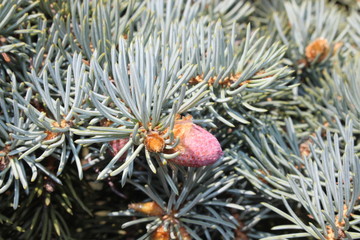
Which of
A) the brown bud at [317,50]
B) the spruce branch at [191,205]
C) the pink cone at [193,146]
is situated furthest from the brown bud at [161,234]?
the brown bud at [317,50]

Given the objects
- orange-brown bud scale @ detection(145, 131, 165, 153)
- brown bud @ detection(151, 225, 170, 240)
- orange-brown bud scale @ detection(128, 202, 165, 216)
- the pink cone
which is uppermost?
the pink cone

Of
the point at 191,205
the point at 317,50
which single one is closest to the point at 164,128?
the point at 191,205

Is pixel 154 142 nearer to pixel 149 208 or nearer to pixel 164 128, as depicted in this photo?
pixel 164 128

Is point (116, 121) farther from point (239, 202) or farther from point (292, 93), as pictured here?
point (292, 93)

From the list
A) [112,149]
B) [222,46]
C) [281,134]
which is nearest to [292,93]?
[281,134]

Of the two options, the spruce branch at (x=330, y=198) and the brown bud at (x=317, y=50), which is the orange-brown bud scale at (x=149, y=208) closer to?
the spruce branch at (x=330, y=198)

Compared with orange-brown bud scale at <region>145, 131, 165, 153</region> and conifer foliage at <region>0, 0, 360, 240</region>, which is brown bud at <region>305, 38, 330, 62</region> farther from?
orange-brown bud scale at <region>145, 131, 165, 153</region>

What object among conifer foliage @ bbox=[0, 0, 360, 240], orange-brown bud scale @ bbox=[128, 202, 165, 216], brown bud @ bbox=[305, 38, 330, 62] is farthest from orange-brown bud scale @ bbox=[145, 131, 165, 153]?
brown bud @ bbox=[305, 38, 330, 62]
